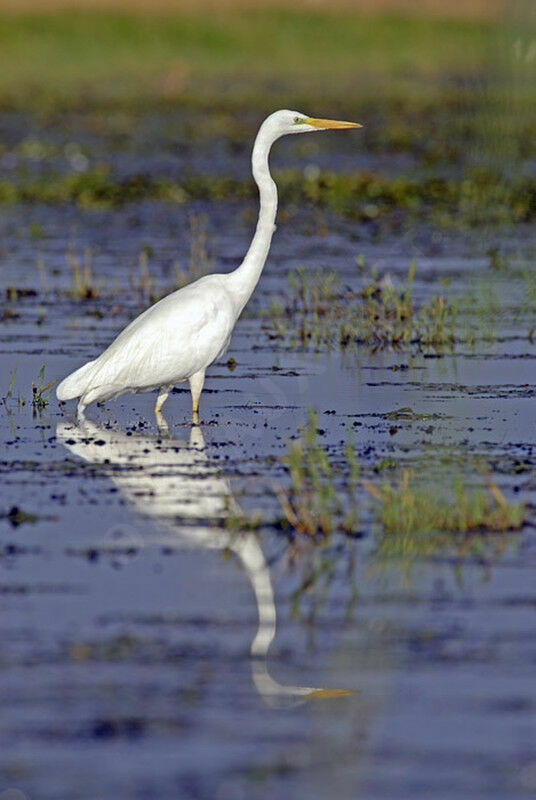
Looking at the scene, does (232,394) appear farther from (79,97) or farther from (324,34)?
(324,34)

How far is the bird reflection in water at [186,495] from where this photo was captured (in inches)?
225

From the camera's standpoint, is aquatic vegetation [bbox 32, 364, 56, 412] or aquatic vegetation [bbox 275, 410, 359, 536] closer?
aquatic vegetation [bbox 275, 410, 359, 536]

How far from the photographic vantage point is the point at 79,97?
144 ft

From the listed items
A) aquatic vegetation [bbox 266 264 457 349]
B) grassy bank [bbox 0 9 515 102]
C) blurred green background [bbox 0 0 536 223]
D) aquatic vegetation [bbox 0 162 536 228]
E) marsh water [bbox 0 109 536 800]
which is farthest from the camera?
grassy bank [bbox 0 9 515 102]

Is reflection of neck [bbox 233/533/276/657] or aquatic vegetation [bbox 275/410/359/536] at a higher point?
aquatic vegetation [bbox 275/410/359/536]

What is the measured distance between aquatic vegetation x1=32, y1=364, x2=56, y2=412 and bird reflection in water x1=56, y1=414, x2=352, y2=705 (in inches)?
15.2

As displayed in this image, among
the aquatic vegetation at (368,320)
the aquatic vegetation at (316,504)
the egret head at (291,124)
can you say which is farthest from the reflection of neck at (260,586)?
the aquatic vegetation at (368,320)

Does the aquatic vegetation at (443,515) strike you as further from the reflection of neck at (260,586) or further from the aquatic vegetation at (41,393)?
the aquatic vegetation at (41,393)

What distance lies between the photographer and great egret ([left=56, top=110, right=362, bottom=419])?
9.97m

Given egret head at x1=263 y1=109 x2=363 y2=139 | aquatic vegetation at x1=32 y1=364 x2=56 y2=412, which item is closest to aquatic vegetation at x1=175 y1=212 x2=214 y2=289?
aquatic vegetation at x1=32 y1=364 x2=56 y2=412

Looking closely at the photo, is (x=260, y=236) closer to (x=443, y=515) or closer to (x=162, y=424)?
(x=162, y=424)

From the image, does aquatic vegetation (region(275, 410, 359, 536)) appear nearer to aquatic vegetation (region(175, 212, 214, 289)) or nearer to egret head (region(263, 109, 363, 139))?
egret head (region(263, 109, 363, 139))

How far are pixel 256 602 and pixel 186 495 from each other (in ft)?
5.65

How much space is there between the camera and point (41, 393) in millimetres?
10500
